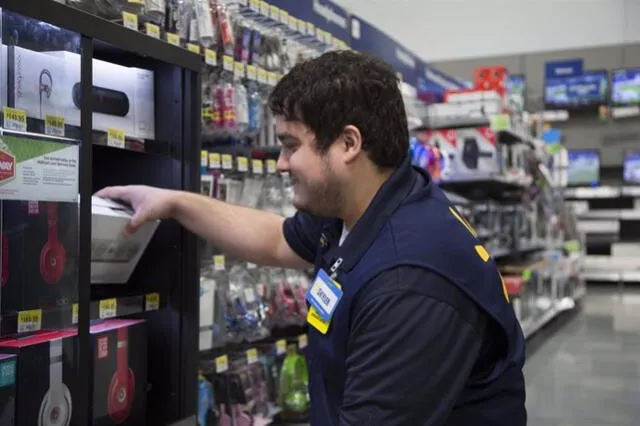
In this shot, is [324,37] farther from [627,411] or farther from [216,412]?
[627,411]

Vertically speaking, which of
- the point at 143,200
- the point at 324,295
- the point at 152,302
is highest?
the point at 143,200

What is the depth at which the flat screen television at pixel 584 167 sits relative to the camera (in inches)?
444

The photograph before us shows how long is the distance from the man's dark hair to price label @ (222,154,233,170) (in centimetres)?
146

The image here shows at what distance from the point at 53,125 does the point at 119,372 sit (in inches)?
29.4

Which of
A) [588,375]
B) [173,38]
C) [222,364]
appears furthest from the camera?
[588,375]

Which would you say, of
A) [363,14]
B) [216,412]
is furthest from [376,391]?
[363,14]

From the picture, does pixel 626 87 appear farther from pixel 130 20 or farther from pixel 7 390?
pixel 7 390

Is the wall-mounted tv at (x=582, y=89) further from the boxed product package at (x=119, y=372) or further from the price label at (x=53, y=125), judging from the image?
the price label at (x=53, y=125)

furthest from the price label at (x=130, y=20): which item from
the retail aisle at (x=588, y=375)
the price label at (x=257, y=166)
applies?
the retail aisle at (x=588, y=375)

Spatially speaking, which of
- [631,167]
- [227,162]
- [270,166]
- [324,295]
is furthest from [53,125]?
[631,167]

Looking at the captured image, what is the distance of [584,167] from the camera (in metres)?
11.3

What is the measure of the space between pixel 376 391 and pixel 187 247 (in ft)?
3.53

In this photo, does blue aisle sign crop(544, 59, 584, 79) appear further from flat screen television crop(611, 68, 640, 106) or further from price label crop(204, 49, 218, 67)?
price label crop(204, 49, 218, 67)

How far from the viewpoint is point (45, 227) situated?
1.75 metres
